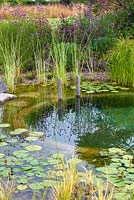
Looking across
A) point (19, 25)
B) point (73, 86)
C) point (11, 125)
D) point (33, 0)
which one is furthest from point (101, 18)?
point (33, 0)

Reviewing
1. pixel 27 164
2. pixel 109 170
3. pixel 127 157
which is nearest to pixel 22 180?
pixel 27 164

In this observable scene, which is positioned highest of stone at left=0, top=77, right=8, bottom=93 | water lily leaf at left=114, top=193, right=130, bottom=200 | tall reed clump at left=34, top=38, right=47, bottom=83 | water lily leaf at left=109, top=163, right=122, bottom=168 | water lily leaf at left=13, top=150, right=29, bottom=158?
tall reed clump at left=34, top=38, right=47, bottom=83

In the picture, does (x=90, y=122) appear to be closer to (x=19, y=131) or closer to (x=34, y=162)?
(x=19, y=131)

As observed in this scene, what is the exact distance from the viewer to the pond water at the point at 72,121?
4.48 meters

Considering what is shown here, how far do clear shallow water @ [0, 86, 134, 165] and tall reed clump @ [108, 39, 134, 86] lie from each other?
0.61 meters

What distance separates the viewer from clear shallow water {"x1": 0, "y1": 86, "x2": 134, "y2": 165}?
4.59 meters

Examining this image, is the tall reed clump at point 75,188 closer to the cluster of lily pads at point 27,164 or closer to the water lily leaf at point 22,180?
the cluster of lily pads at point 27,164

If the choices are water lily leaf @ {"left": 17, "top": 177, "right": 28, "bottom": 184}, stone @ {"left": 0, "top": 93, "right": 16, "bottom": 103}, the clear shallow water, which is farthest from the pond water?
water lily leaf @ {"left": 17, "top": 177, "right": 28, "bottom": 184}

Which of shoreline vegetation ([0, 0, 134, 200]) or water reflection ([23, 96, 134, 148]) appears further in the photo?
shoreline vegetation ([0, 0, 134, 200])

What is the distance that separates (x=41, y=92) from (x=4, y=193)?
400cm

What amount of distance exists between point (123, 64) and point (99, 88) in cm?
71

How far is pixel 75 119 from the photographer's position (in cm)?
554

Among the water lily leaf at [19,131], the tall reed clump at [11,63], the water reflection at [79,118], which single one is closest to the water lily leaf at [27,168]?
the water reflection at [79,118]

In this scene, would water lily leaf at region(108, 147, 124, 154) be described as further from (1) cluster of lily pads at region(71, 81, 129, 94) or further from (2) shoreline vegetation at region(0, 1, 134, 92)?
(2) shoreline vegetation at region(0, 1, 134, 92)
